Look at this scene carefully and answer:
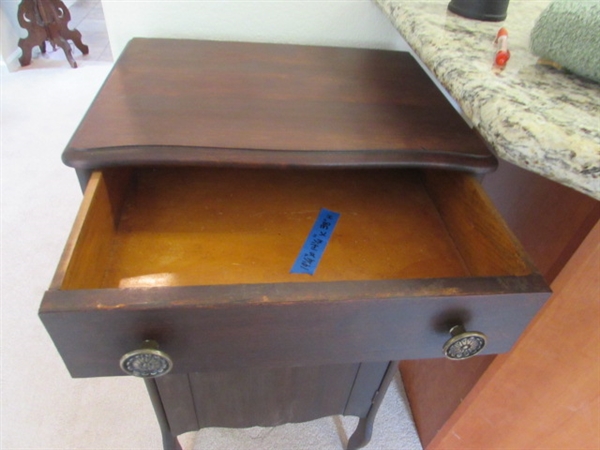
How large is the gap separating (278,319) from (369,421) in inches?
19.6

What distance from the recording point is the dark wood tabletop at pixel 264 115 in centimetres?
44

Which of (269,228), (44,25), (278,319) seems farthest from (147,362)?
(44,25)

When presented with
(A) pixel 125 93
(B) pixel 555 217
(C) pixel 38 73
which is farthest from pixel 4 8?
(B) pixel 555 217

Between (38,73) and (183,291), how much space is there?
2.22 meters

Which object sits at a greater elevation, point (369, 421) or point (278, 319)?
point (278, 319)

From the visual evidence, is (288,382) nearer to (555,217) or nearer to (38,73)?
(555,217)

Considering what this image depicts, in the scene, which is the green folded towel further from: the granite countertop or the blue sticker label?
the blue sticker label

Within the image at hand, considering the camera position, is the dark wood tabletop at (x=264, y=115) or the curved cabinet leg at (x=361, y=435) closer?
the dark wood tabletop at (x=264, y=115)

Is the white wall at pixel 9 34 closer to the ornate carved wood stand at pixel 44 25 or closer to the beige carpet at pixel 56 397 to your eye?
the ornate carved wood stand at pixel 44 25

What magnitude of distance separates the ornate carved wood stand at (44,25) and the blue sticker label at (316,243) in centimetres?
208

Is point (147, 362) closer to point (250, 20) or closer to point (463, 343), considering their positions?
point (463, 343)

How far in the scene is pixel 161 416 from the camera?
25.5 inches

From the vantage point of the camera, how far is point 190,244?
51 centimetres

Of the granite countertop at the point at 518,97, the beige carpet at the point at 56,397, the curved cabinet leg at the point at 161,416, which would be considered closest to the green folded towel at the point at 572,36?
the granite countertop at the point at 518,97
